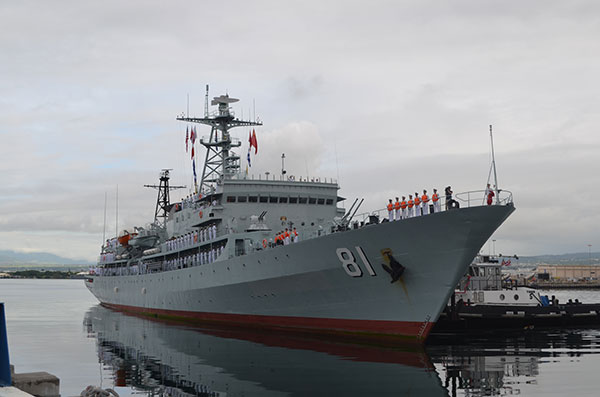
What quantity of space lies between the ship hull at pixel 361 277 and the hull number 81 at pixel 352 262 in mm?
32

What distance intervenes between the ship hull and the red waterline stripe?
0.03 meters

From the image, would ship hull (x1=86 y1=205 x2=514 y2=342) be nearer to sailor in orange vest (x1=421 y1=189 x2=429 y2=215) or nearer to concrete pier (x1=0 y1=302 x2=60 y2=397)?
sailor in orange vest (x1=421 y1=189 x2=429 y2=215)

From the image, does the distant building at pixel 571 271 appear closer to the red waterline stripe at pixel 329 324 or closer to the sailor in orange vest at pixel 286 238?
the red waterline stripe at pixel 329 324

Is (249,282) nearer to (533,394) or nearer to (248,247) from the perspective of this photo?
(248,247)

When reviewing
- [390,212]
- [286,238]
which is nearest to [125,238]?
[286,238]

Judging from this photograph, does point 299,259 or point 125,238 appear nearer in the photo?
point 299,259

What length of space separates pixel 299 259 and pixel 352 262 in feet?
7.53

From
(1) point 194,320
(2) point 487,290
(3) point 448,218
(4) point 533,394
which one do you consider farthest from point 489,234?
(1) point 194,320

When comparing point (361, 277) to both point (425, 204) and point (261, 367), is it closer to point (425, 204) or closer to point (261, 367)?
point (425, 204)

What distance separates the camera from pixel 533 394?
1256 cm

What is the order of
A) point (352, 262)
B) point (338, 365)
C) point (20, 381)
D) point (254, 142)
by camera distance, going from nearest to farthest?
point (20, 381) → point (338, 365) → point (352, 262) → point (254, 142)

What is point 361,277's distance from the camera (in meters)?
19.8

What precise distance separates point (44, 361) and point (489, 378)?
12.5 m

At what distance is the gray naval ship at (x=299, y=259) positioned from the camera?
1852 cm
